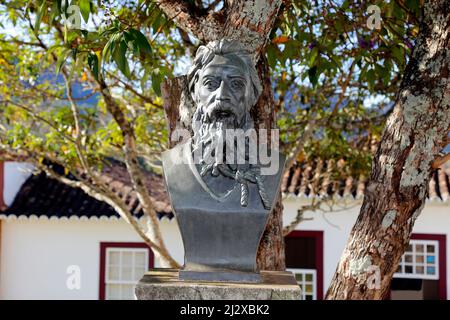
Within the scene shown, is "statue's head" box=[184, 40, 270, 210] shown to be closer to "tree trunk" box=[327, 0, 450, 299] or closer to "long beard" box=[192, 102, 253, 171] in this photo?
"long beard" box=[192, 102, 253, 171]

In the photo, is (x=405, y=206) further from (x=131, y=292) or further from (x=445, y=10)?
(x=131, y=292)

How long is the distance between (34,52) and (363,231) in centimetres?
462

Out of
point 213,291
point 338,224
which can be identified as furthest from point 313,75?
point 338,224

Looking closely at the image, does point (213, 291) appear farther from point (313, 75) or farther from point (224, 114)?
point (313, 75)

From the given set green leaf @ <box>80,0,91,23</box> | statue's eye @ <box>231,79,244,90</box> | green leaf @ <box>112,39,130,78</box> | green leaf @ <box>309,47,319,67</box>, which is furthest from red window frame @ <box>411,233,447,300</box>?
green leaf @ <box>80,0,91,23</box>

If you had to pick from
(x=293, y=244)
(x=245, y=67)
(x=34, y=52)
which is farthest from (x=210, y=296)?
(x=293, y=244)

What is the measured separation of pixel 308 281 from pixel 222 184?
23.7 feet

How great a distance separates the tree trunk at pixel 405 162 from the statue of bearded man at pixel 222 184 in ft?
2.98

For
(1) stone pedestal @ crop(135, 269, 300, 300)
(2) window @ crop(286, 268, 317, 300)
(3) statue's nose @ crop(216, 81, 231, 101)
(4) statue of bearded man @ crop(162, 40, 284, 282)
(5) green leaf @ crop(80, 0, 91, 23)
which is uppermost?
(5) green leaf @ crop(80, 0, 91, 23)

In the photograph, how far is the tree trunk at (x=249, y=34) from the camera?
408cm

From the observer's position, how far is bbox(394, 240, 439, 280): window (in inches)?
402

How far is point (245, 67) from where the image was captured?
3.65 metres

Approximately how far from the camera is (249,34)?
4.08 metres

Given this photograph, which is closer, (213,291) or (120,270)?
(213,291)
